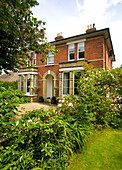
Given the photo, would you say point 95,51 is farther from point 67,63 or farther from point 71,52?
point 67,63

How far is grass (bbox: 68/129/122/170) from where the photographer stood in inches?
95.9

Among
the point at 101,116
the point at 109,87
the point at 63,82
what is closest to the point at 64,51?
the point at 63,82

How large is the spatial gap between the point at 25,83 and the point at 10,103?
12315 mm

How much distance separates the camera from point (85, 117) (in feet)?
11.2

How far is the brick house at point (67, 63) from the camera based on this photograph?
9.61 metres

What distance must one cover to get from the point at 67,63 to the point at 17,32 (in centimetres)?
641

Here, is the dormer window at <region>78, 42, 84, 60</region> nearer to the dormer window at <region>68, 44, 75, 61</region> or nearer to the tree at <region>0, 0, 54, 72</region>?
the dormer window at <region>68, 44, 75, 61</region>

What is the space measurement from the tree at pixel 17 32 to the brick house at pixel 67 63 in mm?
3471

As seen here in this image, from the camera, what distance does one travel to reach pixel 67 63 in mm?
10180

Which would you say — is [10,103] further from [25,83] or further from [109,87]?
[25,83]

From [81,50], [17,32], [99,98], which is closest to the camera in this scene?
[17,32]

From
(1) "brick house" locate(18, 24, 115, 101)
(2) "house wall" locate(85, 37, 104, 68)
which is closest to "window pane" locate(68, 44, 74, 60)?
(1) "brick house" locate(18, 24, 115, 101)

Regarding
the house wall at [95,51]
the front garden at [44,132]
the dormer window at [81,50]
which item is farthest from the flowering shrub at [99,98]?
the dormer window at [81,50]

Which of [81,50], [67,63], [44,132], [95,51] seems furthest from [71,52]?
[44,132]
